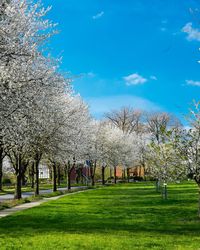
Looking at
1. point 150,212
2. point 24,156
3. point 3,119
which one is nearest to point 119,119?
point 24,156

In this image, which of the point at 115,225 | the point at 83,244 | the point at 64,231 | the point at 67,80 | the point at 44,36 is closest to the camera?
the point at 83,244

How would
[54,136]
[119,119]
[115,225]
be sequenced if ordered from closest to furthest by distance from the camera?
[115,225], [54,136], [119,119]

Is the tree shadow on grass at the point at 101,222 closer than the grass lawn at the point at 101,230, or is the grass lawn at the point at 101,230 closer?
the grass lawn at the point at 101,230

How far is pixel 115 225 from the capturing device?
47.7 ft

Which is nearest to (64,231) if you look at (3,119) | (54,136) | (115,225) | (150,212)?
(115,225)

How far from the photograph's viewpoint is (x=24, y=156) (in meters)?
29.8

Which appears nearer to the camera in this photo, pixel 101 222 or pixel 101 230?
pixel 101 230

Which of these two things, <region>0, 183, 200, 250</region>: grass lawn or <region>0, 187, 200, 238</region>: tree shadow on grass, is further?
<region>0, 187, 200, 238</region>: tree shadow on grass

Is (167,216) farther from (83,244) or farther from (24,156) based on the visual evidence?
(24,156)

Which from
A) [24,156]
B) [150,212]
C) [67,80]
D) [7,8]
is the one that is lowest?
[150,212]

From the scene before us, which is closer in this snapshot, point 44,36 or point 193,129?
point 44,36

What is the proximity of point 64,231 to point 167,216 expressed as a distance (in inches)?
238

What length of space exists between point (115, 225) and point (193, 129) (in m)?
6.50

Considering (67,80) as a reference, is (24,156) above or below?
below
